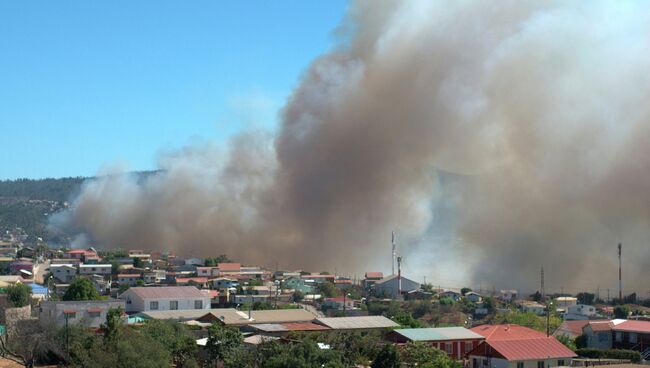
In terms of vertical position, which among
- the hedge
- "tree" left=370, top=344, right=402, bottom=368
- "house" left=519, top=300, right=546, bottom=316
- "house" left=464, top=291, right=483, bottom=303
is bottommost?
the hedge

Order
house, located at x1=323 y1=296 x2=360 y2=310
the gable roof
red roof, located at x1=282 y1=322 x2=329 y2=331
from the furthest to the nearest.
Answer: house, located at x1=323 y1=296 x2=360 y2=310 < the gable roof < red roof, located at x1=282 y1=322 x2=329 y2=331

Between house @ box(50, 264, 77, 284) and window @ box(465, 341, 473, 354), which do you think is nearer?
window @ box(465, 341, 473, 354)

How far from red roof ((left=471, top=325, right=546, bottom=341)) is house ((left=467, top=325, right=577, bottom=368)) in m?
0.56

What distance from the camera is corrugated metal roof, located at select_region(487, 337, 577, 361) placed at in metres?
26.3

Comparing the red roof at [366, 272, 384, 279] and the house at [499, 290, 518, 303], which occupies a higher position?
the red roof at [366, 272, 384, 279]

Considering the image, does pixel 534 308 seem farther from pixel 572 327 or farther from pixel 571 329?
pixel 571 329

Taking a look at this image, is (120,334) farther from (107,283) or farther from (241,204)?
(241,204)

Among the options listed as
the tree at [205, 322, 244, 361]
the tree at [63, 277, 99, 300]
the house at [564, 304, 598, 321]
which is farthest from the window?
the tree at [63, 277, 99, 300]

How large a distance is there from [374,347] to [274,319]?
8.16 meters

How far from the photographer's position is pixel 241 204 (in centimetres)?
6675

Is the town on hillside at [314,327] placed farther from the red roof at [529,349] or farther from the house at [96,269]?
the house at [96,269]

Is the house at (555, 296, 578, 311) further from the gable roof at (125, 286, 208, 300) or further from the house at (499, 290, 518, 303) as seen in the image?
the gable roof at (125, 286, 208, 300)

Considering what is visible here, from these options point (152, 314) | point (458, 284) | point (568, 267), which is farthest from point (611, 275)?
point (152, 314)

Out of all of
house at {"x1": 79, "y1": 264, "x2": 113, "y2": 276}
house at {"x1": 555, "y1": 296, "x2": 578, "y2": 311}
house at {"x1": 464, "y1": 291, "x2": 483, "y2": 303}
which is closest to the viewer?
house at {"x1": 555, "y1": 296, "x2": 578, "y2": 311}
